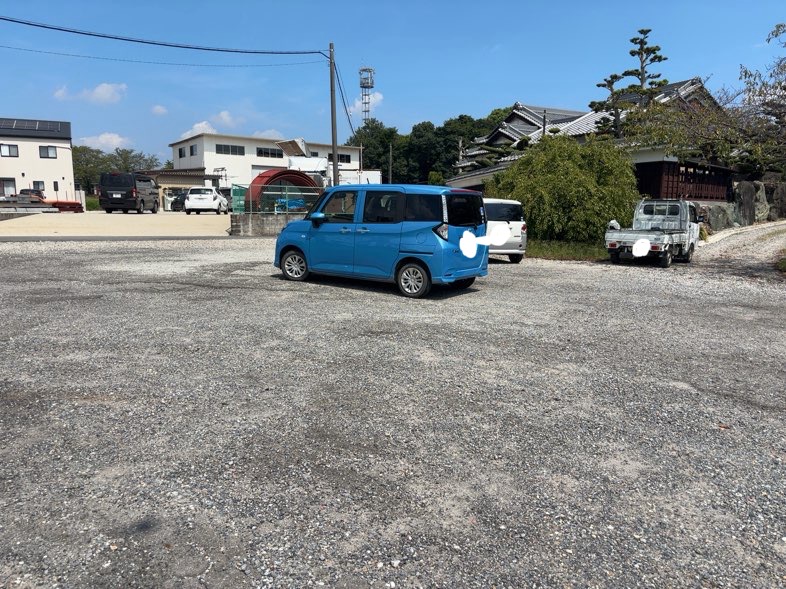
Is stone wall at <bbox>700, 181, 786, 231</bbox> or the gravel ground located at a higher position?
stone wall at <bbox>700, 181, 786, 231</bbox>

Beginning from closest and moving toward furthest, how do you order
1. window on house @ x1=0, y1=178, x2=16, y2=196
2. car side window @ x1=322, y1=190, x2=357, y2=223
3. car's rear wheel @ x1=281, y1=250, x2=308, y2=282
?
car side window @ x1=322, y1=190, x2=357, y2=223 → car's rear wheel @ x1=281, y1=250, x2=308, y2=282 → window on house @ x1=0, y1=178, x2=16, y2=196

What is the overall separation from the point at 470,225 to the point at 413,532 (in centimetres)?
667

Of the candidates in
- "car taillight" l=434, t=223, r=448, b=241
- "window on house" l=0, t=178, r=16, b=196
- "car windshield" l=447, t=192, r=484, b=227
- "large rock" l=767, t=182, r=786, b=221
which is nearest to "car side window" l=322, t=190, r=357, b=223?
"car taillight" l=434, t=223, r=448, b=241

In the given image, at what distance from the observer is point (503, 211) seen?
1377cm

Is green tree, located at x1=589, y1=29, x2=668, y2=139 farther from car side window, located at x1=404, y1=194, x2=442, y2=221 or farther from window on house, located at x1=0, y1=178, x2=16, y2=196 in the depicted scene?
window on house, located at x1=0, y1=178, x2=16, y2=196

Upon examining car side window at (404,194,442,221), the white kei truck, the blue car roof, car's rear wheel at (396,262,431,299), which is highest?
the blue car roof

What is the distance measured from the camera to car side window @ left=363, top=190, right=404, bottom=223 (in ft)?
28.4

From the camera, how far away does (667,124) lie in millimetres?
13547

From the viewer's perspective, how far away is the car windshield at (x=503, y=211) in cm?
1371

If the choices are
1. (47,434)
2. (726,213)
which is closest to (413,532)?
(47,434)

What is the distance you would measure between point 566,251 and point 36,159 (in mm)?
44920

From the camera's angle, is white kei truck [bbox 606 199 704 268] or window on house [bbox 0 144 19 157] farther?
window on house [bbox 0 144 19 157]

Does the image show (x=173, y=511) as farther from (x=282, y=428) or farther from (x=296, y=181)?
(x=296, y=181)

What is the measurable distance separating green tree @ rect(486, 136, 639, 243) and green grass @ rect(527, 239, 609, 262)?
393mm
